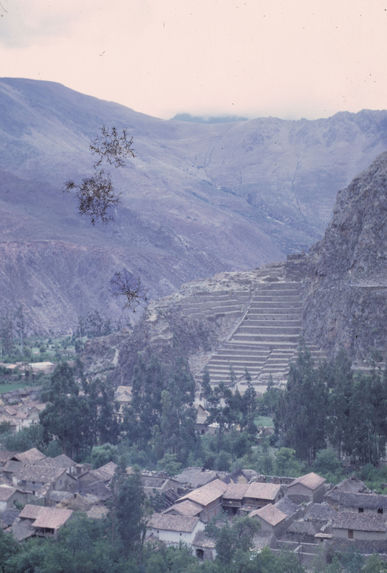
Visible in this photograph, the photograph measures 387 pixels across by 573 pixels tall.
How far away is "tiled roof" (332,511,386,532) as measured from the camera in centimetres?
3697

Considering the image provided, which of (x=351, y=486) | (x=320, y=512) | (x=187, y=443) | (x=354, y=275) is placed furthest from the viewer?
(x=354, y=275)

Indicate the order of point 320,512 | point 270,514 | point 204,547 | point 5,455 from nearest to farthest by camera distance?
1. point 204,547
2. point 270,514
3. point 320,512
4. point 5,455

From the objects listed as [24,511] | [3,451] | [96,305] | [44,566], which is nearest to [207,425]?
[3,451]

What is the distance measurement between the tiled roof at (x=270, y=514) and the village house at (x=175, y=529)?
234cm

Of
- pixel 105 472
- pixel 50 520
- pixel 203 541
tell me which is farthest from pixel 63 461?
pixel 203 541

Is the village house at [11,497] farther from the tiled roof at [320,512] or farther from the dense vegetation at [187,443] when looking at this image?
the tiled roof at [320,512]

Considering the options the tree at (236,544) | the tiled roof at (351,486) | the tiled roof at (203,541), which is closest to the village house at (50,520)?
the tiled roof at (203,541)

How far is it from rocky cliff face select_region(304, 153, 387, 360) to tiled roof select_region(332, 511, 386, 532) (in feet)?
101

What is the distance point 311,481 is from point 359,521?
274 inches

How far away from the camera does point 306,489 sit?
4350cm

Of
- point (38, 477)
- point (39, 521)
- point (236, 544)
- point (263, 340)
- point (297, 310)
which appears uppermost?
point (297, 310)

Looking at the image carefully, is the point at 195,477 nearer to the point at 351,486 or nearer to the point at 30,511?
the point at 351,486

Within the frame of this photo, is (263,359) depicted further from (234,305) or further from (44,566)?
(44,566)

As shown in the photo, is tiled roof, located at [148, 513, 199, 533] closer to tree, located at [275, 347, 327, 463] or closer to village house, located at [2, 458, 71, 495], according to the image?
village house, located at [2, 458, 71, 495]
